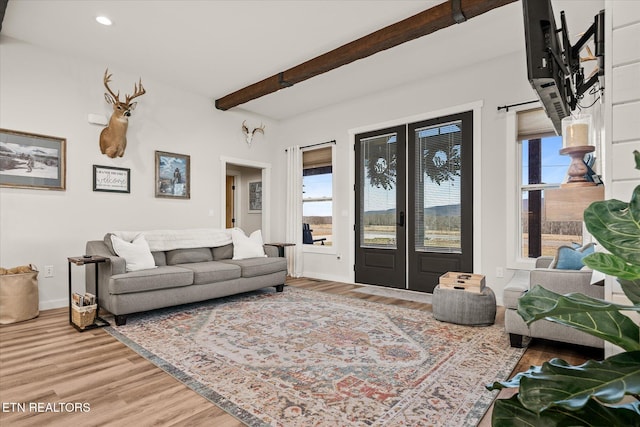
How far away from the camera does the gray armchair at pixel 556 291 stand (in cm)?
250

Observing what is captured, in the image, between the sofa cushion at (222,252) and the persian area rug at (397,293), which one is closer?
the persian area rug at (397,293)

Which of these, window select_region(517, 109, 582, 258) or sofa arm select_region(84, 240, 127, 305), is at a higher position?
window select_region(517, 109, 582, 258)

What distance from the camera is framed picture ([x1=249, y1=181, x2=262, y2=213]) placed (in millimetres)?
8266

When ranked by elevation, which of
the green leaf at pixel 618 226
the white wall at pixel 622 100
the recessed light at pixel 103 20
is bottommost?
the green leaf at pixel 618 226

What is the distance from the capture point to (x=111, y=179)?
467cm

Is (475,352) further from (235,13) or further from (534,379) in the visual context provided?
(235,13)

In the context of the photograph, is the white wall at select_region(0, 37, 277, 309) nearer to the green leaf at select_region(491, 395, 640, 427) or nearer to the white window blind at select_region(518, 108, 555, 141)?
the white window blind at select_region(518, 108, 555, 141)

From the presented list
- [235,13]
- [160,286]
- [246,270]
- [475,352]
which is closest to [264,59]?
[235,13]

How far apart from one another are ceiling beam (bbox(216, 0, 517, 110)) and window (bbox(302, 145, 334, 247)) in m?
1.60

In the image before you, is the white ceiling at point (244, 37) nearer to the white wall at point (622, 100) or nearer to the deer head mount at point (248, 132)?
the deer head mount at point (248, 132)

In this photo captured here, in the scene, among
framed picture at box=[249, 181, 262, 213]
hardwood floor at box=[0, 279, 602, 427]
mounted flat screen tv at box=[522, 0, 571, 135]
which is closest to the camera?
mounted flat screen tv at box=[522, 0, 571, 135]

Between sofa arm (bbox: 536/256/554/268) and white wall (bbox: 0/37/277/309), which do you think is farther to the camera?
white wall (bbox: 0/37/277/309)

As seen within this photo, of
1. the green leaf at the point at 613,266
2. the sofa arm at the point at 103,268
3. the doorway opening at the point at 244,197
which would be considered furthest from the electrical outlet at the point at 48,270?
the green leaf at the point at 613,266
